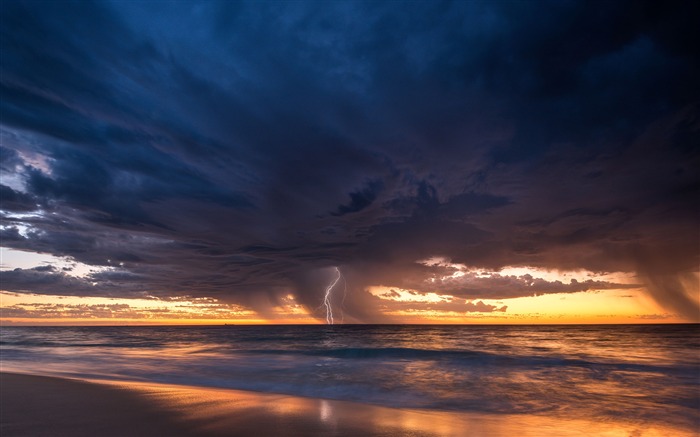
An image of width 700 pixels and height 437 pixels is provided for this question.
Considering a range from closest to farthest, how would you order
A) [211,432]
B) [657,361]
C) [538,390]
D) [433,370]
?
[211,432], [538,390], [433,370], [657,361]

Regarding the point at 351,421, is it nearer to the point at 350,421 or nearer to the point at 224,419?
the point at 350,421

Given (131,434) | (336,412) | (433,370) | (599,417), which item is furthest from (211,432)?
(433,370)

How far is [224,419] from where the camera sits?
8961 mm

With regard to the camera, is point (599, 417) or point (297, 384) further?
point (297, 384)

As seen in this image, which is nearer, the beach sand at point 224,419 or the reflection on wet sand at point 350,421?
the beach sand at point 224,419

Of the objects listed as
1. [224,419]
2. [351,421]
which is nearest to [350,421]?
[351,421]

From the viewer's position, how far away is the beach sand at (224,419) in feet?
25.8

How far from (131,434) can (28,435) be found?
1644 mm

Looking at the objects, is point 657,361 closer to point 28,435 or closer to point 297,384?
point 297,384

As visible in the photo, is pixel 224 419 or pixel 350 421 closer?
pixel 224 419

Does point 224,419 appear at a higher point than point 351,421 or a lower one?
higher

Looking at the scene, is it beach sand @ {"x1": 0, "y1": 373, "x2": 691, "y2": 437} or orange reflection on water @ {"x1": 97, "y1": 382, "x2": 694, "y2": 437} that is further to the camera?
orange reflection on water @ {"x1": 97, "y1": 382, "x2": 694, "y2": 437}

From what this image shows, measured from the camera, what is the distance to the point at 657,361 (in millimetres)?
29125

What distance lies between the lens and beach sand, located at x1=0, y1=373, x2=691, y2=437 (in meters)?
7.88
